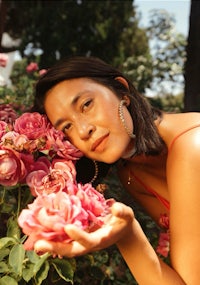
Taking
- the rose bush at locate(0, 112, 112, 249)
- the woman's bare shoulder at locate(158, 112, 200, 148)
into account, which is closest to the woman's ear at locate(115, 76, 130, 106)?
the woman's bare shoulder at locate(158, 112, 200, 148)

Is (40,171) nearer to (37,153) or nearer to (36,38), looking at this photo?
(37,153)

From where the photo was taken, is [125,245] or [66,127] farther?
[66,127]

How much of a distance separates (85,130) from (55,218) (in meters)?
0.54

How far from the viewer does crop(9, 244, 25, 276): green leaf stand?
3.76 ft

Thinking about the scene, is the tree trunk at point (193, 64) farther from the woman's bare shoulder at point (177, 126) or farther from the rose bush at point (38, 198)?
the rose bush at point (38, 198)

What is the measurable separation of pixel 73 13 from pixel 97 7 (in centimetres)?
81

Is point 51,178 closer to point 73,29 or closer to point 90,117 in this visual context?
point 90,117

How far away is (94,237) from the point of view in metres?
0.88

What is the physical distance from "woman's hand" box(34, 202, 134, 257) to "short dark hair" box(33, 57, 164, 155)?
61cm

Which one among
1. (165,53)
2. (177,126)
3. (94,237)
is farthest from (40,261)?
(165,53)

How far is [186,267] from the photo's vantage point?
1152mm

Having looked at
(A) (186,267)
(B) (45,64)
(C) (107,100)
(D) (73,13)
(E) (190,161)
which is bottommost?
(B) (45,64)

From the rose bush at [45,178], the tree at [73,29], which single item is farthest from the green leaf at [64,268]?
the tree at [73,29]

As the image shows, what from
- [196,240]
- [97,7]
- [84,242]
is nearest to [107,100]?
[196,240]
